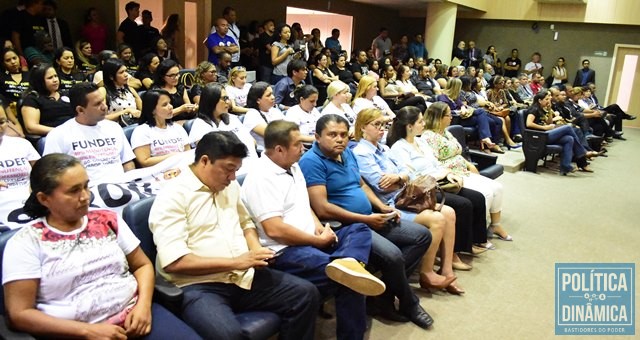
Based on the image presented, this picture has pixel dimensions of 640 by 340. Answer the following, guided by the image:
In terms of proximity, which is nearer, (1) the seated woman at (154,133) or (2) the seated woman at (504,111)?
(1) the seated woman at (154,133)

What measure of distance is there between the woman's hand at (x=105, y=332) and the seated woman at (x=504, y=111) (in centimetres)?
664

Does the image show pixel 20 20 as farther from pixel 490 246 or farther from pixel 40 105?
pixel 490 246

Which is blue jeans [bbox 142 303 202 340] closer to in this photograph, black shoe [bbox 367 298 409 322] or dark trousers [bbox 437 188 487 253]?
black shoe [bbox 367 298 409 322]

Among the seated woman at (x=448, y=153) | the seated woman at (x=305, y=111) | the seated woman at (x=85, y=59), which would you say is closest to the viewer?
the seated woman at (x=448, y=153)

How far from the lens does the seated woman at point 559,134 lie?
6.18 meters

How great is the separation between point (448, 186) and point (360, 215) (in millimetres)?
982

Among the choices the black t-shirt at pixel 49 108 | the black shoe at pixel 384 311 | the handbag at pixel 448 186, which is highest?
the black t-shirt at pixel 49 108

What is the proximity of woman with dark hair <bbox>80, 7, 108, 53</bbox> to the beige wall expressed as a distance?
992 cm

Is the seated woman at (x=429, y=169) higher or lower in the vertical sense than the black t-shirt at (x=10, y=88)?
lower

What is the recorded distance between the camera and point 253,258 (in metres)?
1.90

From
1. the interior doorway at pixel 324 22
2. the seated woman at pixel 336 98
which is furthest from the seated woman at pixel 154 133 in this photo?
the interior doorway at pixel 324 22

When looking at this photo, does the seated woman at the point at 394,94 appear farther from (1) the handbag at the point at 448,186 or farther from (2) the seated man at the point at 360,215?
(2) the seated man at the point at 360,215

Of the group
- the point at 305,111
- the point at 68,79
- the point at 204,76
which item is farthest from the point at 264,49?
the point at 68,79

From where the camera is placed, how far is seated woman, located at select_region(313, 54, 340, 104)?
7.22 meters
